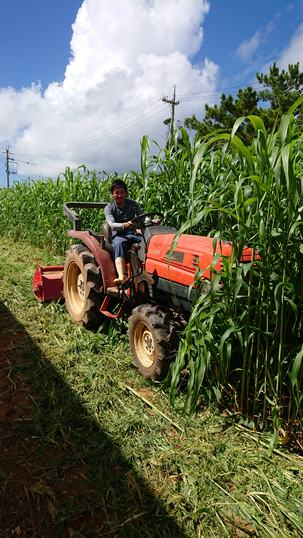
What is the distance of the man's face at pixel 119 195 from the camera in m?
4.04

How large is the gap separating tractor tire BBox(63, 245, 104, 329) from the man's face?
0.63m

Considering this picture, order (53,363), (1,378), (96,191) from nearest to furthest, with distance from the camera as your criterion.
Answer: (1,378) → (53,363) → (96,191)

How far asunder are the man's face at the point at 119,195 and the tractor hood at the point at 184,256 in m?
0.91

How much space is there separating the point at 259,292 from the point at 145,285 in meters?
1.31

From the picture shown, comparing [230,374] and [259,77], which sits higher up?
[259,77]

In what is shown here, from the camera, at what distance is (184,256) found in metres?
2.87

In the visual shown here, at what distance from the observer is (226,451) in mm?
2279

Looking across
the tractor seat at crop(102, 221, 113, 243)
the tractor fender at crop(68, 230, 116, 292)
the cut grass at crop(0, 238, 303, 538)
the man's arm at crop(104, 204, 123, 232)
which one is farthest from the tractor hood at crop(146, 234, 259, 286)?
the cut grass at crop(0, 238, 303, 538)

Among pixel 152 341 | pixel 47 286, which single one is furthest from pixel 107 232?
pixel 152 341

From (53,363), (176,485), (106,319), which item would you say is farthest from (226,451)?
(106,319)

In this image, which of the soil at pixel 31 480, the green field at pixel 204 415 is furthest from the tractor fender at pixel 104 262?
the soil at pixel 31 480

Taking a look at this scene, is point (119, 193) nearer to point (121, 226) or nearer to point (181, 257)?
point (121, 226)

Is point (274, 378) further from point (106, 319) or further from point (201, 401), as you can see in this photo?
point (106, 319)

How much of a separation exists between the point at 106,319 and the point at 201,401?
1.67m
